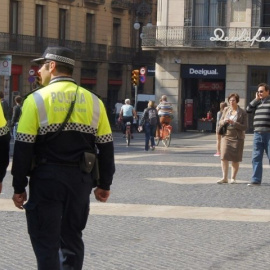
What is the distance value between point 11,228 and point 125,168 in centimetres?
990

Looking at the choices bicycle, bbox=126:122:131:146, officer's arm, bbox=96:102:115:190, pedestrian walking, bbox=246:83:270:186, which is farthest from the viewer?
bicycle, bbox=126:122:131:146

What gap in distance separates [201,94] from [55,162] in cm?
4305

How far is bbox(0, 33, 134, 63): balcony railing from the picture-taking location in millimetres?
52188

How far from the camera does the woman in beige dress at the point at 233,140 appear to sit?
17.6 m

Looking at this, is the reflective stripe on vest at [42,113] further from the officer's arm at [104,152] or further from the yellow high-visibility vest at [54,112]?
the officer's arm at [104,152]

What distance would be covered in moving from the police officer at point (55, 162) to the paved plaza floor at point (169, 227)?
205 cm

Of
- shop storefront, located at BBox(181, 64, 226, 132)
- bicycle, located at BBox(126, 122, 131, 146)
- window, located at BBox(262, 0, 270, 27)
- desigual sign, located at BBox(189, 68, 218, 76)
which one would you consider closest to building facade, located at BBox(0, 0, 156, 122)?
shop storefront, located at BBox(181, 64, 226, 132)

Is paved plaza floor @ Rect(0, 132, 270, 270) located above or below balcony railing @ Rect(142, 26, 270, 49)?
below

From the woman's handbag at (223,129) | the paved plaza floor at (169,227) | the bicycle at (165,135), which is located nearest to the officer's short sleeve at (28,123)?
the paved plaza floor at (169,227)

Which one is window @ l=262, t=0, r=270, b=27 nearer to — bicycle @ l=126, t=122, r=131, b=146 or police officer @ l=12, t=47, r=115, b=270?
bicycle @ l=126, t=122, r=131, b=146

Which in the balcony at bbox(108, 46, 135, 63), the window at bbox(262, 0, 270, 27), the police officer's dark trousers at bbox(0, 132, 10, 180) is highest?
the window at bbox(262, 0, 270, 27)

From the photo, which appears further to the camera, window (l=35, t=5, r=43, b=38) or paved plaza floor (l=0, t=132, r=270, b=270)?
window (l=35, t=5, r=43, b=38)

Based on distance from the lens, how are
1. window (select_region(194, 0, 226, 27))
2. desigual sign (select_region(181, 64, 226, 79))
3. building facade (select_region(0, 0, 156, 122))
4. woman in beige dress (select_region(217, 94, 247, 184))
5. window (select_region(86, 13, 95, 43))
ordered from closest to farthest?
1. woman in beige dress (select_region(217, 94, 247, 184))
2. window (select_region(194, 0, 226, 27))
3. desigual sign (select_region(181, 64, 226, 79))
4. building facade (select_region(0, 0, 156, 122))
5. window (select_region(86, 13, 95, 43))

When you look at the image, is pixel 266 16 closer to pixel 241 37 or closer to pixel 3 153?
pixel 241 37
